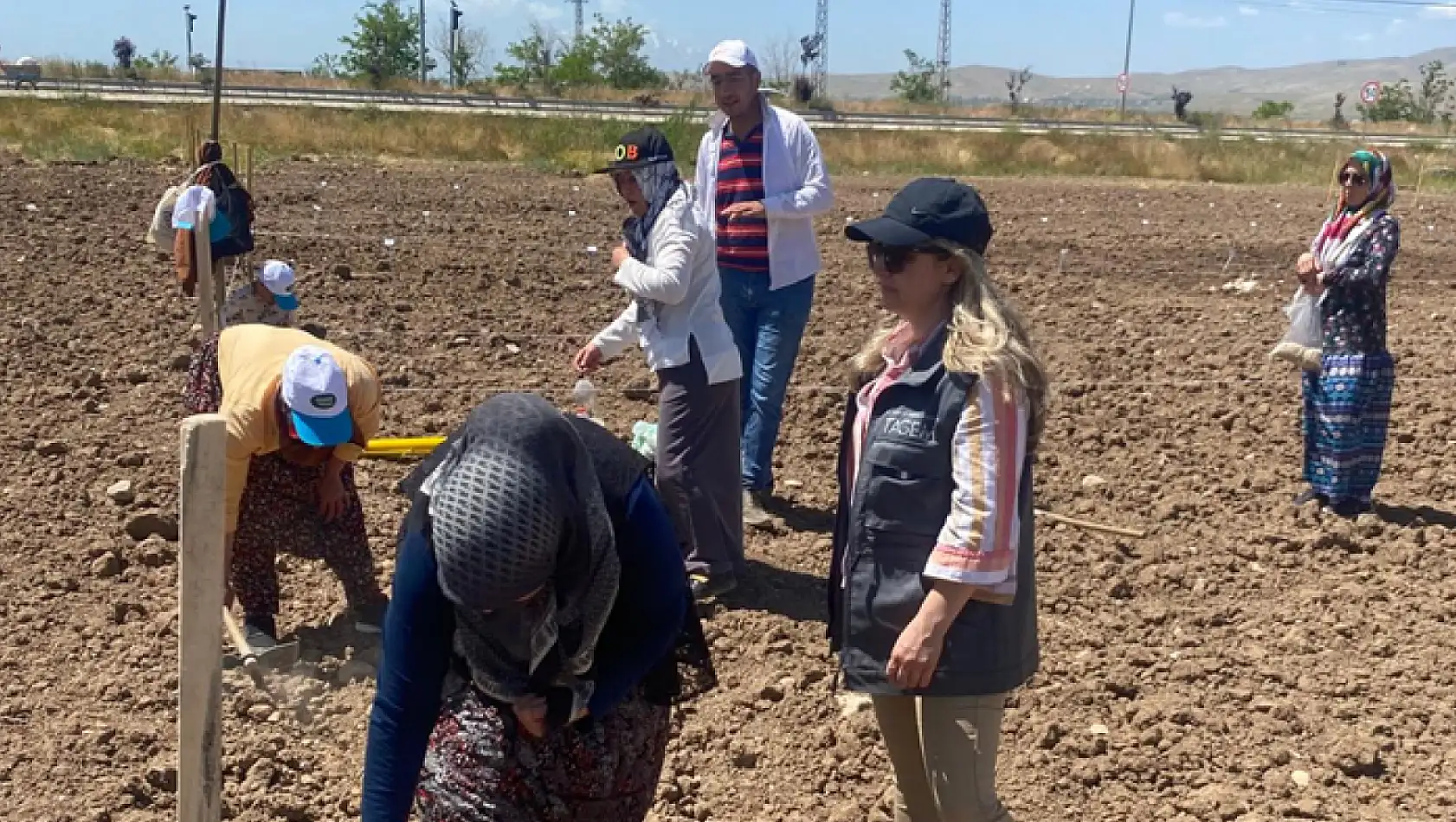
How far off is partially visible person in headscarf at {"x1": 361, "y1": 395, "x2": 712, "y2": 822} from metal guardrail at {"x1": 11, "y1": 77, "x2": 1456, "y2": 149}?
24405 millimetres

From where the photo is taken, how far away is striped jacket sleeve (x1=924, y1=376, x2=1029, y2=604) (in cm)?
257

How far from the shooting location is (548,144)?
23266mm

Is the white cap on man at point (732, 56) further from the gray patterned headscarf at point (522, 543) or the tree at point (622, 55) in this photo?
the tree at point (622, 55)

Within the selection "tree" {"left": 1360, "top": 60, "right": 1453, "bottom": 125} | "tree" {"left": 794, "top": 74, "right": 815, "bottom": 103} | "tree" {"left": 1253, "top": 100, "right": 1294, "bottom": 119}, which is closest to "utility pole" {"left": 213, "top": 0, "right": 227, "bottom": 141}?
"tree" {"left": 794, "top": 74, "right": 815, "bottom": 103}

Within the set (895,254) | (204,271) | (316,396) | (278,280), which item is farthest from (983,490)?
(204,271)

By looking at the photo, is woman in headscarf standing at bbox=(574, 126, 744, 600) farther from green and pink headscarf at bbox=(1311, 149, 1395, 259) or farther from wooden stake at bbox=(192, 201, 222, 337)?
green and pink headscarf at bbox=(1311, 149, 1395, 259)

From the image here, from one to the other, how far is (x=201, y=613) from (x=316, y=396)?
1.37m

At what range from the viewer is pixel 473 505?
1.96 meters

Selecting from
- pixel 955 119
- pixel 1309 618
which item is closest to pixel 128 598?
pixel 1309 618

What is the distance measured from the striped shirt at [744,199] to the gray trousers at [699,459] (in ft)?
2.60

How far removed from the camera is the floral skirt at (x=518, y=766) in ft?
7.63

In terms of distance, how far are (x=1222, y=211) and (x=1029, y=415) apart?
54.7 ft

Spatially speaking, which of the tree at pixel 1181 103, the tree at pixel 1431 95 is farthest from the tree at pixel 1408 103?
the tree at pixel 1181 103

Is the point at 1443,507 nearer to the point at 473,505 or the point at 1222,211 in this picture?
the point at 473,505
